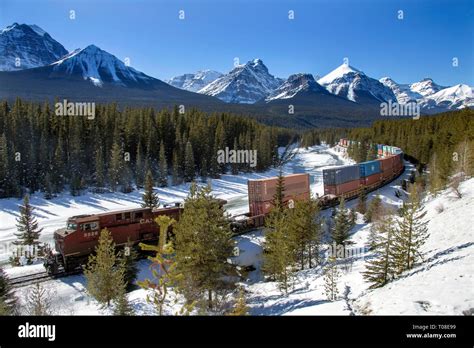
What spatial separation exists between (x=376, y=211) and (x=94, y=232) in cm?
3021

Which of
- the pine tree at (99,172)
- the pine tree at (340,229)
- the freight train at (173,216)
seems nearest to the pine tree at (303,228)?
the pine tree at (340,229)

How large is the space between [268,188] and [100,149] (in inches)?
1682

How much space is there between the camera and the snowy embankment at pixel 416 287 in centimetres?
727

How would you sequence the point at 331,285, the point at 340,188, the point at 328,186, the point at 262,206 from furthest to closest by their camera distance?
the point at 328,186 < the point at 340,188 < the point at 262,206 < the point at 331,285

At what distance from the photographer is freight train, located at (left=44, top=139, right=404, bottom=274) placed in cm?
2219

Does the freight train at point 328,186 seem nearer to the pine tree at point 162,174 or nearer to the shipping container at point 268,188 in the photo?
the shipping container at point 268,188

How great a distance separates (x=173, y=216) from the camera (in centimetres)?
2641

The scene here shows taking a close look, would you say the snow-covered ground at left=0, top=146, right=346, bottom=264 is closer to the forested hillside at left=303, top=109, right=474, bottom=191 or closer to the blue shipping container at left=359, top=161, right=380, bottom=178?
the blue shipping container at left=359, top=161, right=380, bottom=178

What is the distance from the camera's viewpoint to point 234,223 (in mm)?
30859

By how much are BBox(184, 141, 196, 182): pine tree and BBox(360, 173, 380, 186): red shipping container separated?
3709 cm

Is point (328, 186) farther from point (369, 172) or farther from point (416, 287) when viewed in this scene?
point (416, 287)

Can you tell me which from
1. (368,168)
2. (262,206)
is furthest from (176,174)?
(368,168)

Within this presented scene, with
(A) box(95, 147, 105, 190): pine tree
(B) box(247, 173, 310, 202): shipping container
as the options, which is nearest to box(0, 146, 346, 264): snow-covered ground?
(A) box(95, 147, 105, 190): pine tree

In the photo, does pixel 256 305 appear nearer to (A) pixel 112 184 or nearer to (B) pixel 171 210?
(B) pixel 171 210
